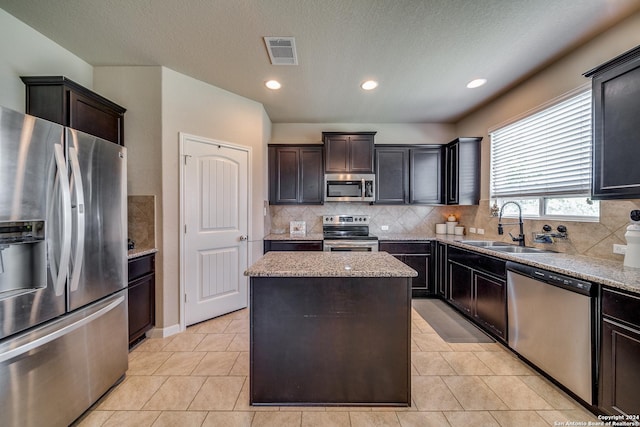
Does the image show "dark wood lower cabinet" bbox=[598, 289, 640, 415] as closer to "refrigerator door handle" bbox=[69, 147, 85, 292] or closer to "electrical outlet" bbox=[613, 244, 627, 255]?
"electrical outlet" bbox=[613, 244, 627, 255]

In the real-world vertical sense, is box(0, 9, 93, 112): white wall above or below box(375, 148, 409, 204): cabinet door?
above

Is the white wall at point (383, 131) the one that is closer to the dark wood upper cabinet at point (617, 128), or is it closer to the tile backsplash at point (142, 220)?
the tile backsplash at point (142, 220)

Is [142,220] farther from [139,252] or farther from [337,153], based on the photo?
[337,153]

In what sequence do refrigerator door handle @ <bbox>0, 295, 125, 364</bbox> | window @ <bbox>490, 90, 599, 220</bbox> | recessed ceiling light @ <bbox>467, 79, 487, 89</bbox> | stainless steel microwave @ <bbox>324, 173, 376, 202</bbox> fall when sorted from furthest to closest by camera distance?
1. stainless steel microwave @ <bbox>324, 173, 376, 202</bbox>
2. recessed ceiling light @ <bbox>467, 79, 487, 89</bbox>
3. window @ <bbox>490, 90, 599, 220</bbox>
4. refrigerator door handle @ <bbox>0, 295, 125, 364</bbox>

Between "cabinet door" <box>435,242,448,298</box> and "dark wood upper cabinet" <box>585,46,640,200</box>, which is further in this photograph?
"cabinet door" <box>435,242,448,298</box>

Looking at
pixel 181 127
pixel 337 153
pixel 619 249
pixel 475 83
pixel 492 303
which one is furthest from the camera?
pixel 337 153

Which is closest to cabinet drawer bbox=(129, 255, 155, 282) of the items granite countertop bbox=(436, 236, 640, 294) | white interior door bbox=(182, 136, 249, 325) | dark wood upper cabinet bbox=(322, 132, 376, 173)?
white interior door bbox=(182, 136, 249, 325)

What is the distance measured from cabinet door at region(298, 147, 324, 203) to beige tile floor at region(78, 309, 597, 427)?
231cm

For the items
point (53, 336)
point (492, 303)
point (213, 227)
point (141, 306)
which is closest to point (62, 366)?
point (53, 336)

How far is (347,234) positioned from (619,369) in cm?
287

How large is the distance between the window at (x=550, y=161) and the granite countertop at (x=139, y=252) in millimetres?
4090

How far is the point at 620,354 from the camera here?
1.40 metres

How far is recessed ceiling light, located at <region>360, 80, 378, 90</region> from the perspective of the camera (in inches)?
110

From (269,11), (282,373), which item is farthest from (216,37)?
(282,373)
